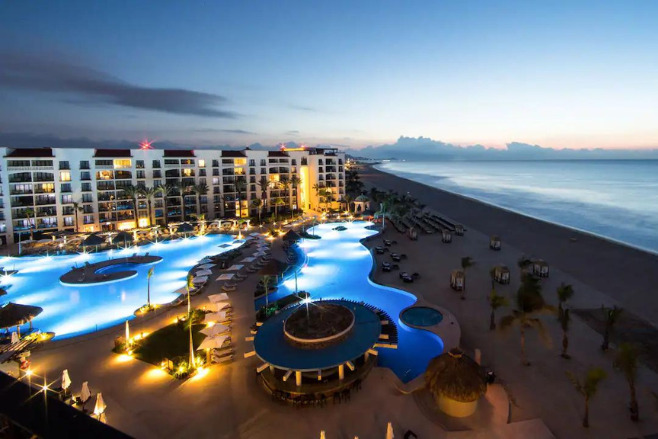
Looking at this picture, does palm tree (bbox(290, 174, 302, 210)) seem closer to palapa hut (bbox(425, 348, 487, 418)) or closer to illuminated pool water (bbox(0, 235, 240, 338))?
illuminated pool water (bbox(0, 235, 240, 338))

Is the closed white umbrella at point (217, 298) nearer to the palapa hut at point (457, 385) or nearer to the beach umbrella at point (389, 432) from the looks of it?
the palapa hut at point (457, 385)

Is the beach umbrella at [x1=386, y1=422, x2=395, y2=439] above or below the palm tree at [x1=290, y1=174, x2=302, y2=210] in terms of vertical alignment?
below

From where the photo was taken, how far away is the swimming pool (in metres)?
23.8

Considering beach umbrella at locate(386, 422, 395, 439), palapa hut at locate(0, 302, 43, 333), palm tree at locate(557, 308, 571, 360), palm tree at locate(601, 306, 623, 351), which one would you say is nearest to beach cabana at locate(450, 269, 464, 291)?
palm tree at locate(557, 308, 571, 360)

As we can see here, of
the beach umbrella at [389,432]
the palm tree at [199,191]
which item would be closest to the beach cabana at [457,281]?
the beach umbrella at [389,432]

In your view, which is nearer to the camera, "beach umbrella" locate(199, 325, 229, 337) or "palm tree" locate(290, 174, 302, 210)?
"beach umbrella" locate(199, 325, 229, 337)

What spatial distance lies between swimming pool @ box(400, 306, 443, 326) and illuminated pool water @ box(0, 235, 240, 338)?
1925 cm

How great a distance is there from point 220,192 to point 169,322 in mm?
44029

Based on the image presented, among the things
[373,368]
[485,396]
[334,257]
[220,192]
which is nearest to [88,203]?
[220,192]

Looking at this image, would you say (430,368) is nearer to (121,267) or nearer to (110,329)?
(110,329)

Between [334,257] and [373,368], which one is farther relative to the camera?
[334,257]

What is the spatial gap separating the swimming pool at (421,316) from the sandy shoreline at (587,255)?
47.8ft

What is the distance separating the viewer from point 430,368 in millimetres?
16250

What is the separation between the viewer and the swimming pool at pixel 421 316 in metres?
23.8
